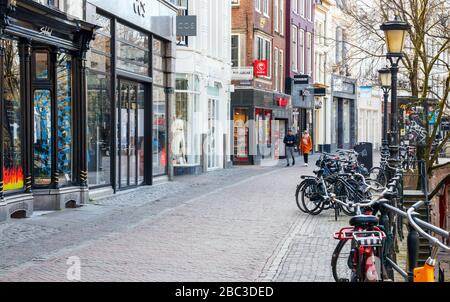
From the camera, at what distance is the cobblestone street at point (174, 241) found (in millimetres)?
9180

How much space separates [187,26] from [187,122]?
4.71m

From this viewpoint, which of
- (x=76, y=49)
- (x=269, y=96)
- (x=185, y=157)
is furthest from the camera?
(x=269, y=96)

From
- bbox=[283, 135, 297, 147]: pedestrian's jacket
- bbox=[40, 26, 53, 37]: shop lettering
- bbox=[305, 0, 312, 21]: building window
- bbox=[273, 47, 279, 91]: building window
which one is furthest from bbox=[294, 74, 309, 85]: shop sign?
bbox=[40, 26, 53, 37]: shop lettering

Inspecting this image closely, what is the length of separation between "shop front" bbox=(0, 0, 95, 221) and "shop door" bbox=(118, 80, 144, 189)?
3.29 meters

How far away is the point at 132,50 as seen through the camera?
67.9ft

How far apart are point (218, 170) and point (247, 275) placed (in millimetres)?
22726

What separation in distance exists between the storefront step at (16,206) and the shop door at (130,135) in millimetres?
5406

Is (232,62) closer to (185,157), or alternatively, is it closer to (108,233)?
(185,157)

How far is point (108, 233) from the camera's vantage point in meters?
12.6

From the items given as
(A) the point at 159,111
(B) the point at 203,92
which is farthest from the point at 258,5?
(A) the point at 159,111

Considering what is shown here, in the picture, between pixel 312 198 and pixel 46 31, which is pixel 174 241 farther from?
pixel 46 31

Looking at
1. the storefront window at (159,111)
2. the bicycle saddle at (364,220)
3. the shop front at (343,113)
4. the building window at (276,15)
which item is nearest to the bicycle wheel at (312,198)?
the storefront window at (159,111)

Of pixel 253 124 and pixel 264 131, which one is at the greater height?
pixel 253 124
